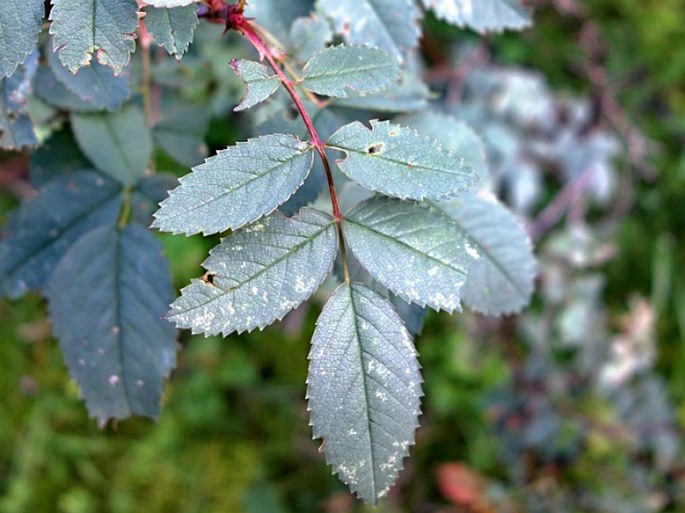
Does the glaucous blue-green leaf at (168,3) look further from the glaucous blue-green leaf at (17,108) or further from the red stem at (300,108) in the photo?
the glaucous blue-green leaf at (17,108)

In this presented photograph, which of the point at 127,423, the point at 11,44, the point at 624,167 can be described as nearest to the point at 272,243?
the point at 11,44

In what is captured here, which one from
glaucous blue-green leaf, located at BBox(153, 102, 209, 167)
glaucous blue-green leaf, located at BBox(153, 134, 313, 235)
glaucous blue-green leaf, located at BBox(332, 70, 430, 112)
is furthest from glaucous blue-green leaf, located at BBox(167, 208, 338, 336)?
glaucous blue-green leaf, located at BBox(153, 102, 209, 167)

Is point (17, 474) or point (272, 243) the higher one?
point (272, 243)

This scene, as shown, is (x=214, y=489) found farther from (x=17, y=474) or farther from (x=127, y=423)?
(x=17, y=474)

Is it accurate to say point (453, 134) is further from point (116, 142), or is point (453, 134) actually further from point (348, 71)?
point (116, 142)

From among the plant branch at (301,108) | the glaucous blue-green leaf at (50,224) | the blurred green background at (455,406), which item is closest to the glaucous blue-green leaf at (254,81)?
the plant branch at (301,108)

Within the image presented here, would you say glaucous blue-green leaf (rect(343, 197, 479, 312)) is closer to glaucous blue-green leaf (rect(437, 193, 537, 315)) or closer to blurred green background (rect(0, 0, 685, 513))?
glaucous blue-green leaf (rect(437, 193, 537, 315))

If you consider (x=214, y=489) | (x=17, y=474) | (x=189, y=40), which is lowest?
(x=214, y=489)
